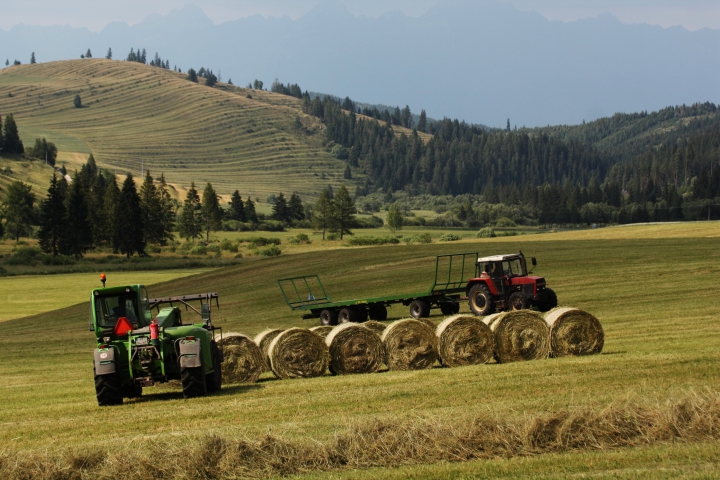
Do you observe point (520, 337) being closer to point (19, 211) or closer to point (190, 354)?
point (190, 354)

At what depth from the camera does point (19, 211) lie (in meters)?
112

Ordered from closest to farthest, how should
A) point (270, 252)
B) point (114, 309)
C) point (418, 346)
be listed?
point (114, 309)
point (418, 346)
point (270, 252)

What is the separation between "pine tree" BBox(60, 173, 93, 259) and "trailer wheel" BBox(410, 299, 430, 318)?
251 ft

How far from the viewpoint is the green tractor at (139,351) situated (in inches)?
569

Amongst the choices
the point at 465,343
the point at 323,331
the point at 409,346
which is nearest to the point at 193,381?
the point at 323,331

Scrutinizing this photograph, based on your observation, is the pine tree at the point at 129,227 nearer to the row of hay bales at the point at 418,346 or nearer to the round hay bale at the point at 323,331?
the round hay bale at the point at 323,331

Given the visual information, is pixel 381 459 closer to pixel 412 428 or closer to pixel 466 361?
pixel 412 428

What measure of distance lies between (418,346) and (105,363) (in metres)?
6.29

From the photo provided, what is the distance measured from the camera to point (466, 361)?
17000 mm

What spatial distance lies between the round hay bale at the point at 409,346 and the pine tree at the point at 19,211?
104 meters

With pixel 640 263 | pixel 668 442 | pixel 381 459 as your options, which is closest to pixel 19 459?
pixel 381 459

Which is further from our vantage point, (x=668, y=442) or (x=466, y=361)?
(x=466, y=361)

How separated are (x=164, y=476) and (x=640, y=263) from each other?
32.2 m

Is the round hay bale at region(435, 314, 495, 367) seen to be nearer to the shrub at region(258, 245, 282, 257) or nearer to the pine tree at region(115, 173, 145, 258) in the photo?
the shrub at region(258, 245, 282, 257)
